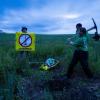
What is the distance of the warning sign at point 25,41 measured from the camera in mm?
17761

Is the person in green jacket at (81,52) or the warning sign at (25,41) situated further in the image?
the warning sign at (25,41)

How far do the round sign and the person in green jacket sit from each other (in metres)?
2.93

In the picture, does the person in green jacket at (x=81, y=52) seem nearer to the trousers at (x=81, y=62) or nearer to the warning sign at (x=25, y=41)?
the trousers at (x=81, y=62)

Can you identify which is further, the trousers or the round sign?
the round sign

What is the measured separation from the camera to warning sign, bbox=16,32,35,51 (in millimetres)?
17761

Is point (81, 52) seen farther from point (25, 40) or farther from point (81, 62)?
point (25, 40)

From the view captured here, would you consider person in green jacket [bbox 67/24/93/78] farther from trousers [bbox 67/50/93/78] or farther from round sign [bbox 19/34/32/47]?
round sign [bbox 19/34/32/47]

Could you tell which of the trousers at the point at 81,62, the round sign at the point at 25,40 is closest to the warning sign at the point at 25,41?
the round sign at the point at 25,40

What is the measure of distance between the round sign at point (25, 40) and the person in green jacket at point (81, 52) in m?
2.93

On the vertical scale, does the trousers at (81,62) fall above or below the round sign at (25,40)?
below

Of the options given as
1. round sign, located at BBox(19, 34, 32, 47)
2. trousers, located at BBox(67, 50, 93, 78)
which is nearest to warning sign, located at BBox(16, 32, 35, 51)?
round sign, located at BBox(19, 34, 32, 47)

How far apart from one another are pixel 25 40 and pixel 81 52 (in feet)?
10.2

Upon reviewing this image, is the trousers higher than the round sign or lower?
lower

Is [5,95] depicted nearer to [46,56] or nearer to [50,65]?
[50,65]
